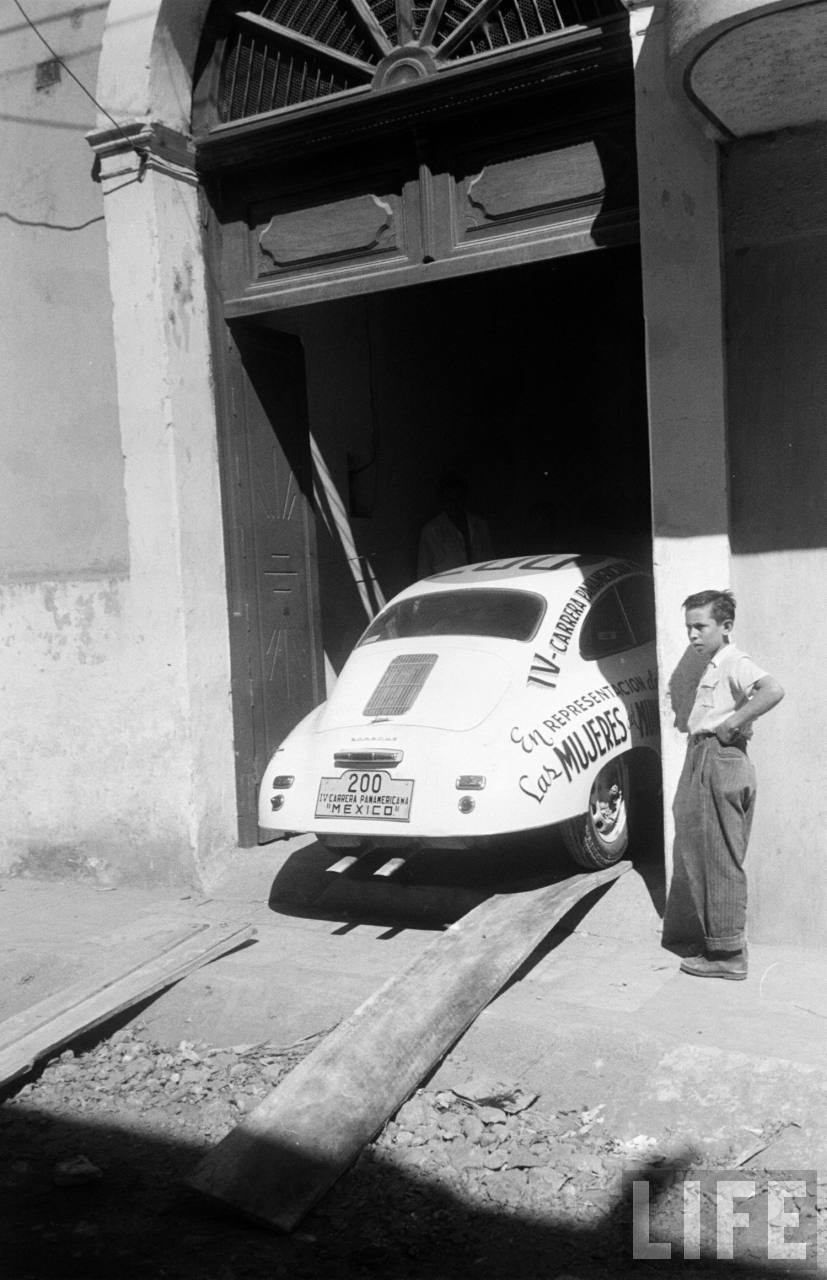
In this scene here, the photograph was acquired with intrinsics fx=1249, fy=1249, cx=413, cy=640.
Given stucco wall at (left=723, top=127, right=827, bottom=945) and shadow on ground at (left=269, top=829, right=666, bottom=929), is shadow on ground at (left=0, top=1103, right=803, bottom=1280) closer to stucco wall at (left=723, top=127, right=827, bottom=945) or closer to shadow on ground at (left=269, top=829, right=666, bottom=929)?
stucco wall at (left=723, top=127, right=827, bottom=945)

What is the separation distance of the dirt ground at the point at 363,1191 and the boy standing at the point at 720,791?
1268 millimetres

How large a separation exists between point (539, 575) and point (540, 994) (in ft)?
9.33

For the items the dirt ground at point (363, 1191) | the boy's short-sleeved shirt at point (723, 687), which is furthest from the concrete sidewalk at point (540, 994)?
the boy's short-sleeved shirt at point (723, 687)

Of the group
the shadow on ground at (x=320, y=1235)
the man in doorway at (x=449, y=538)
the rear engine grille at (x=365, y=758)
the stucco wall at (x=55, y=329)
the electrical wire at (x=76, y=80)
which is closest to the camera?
the shadow on ground at (x=320, y=1235)

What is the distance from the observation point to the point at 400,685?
7.02m

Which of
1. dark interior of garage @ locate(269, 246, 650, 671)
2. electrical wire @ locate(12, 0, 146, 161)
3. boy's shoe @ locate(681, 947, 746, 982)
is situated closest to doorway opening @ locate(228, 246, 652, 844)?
dark interior of garage @ locate(269, 246, 650, 671)

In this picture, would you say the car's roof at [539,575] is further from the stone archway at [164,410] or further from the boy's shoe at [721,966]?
the boy's shoe at [721,966]

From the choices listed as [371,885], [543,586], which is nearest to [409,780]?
[371,885]

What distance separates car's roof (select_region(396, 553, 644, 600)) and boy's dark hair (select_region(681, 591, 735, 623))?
1.76 m

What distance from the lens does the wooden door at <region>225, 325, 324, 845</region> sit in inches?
320

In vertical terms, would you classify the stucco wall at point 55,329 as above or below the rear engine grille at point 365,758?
above

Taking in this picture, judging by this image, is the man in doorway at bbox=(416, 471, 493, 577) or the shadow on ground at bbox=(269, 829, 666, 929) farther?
the man in doorway at bbox=(416, 471, 493, 577)

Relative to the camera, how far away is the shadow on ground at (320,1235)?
3723mm

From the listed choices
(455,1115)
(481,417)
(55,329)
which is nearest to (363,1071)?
(455,1115)
